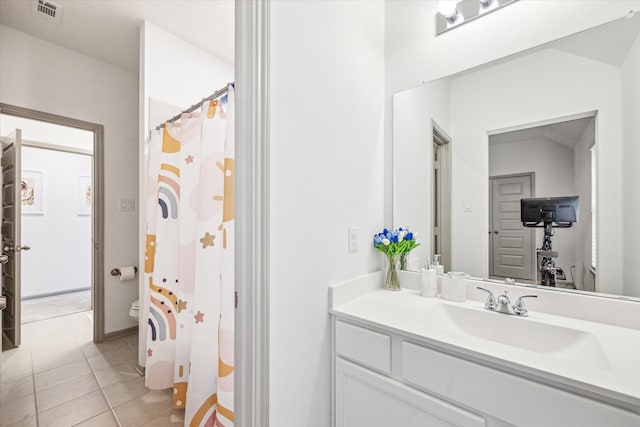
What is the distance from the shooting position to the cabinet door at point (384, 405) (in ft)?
2.82

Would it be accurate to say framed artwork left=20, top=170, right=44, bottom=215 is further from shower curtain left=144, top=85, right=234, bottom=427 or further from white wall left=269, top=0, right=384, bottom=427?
white wall left=269, top=0, right=384, bottom=427

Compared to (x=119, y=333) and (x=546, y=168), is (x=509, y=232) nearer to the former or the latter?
(x=546, y=168)

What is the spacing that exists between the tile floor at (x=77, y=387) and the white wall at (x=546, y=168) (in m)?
2.09

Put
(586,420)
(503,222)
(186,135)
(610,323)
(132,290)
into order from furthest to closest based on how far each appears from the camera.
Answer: (132,290) < (186,135) < (503,222) < (610,323) < (586,420)

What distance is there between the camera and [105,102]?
2.82 meters

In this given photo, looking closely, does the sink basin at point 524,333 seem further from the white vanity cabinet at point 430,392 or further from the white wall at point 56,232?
the white wall at point 56,232

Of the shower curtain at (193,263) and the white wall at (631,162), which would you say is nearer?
the white wall at (631,162)

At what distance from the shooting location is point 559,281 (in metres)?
1.11

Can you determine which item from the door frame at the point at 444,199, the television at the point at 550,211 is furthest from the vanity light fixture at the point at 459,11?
the television at the point at 550,211

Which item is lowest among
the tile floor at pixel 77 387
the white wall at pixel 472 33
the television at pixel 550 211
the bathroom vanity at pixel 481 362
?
the tile floor at pixel 77 387

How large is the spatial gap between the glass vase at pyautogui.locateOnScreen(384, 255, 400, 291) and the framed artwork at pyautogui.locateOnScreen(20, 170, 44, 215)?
16.2ft

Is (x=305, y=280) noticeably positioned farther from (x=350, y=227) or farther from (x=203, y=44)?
(x=203, y=44)

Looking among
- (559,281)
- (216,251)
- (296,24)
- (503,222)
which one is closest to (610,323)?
(559,281)

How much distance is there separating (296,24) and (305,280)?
960 millimetres
